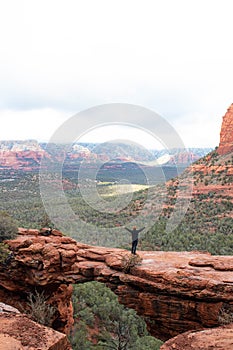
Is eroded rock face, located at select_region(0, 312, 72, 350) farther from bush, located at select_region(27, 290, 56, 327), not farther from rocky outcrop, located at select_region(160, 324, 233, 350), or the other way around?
bush, located at select_region(27, 290, 56, 327)

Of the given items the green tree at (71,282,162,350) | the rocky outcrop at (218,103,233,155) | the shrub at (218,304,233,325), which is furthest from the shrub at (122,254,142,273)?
the rocky outcrop at (218,103,233,155)

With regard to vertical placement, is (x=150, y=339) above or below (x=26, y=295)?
below

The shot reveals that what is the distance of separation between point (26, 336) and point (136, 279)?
17.0 ft

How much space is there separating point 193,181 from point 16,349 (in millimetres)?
36974

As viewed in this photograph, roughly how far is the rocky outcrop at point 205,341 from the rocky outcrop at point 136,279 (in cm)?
207

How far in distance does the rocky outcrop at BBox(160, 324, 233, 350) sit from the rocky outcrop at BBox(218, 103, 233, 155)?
40.5 metres

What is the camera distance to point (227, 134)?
1892 inches

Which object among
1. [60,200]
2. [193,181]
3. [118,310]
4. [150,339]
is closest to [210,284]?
[150,339]

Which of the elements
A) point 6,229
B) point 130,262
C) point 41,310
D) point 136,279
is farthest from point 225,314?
point 6,229

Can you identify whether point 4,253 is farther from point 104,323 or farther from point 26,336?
point 104,323

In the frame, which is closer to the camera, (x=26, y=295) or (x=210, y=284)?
(x=210, y=284)

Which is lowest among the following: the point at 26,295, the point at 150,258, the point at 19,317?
the point at 26,295

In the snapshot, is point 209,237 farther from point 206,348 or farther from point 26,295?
point 206,348

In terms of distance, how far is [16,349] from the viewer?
802 cm
